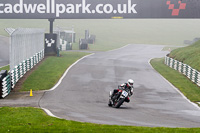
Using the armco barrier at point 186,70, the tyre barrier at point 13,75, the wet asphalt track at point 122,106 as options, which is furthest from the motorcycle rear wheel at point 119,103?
the armco barrier at point 186,70

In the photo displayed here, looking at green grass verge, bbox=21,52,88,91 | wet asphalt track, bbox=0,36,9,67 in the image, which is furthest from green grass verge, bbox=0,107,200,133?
wet asphalt track, bbox=0,36,9,67

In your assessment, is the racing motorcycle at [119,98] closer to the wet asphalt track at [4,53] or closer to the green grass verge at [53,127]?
the green grass verge at [53,127]

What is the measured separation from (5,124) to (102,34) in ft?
270


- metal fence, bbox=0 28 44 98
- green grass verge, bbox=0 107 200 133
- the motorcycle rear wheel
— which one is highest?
metal fence, bbox=0 28 44 98

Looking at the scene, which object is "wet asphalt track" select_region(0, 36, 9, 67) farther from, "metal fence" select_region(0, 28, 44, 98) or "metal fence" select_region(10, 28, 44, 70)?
"metal fence" select_region(0, 28, 44, 98)

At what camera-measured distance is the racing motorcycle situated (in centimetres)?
1712

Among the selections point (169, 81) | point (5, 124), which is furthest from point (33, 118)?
point (169, 81)

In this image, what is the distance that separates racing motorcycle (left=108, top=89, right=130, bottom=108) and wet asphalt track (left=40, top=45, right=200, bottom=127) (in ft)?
1.04

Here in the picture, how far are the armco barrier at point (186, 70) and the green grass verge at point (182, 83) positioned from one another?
342 mm

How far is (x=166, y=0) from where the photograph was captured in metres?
34.4

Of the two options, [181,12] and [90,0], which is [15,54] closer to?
[90,0]

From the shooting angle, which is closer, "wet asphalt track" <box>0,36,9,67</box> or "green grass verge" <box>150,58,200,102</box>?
"green grass verge" <box>150,58,200,102</box>

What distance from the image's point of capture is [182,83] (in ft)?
87.5

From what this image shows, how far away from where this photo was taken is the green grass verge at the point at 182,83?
73.1 ft
